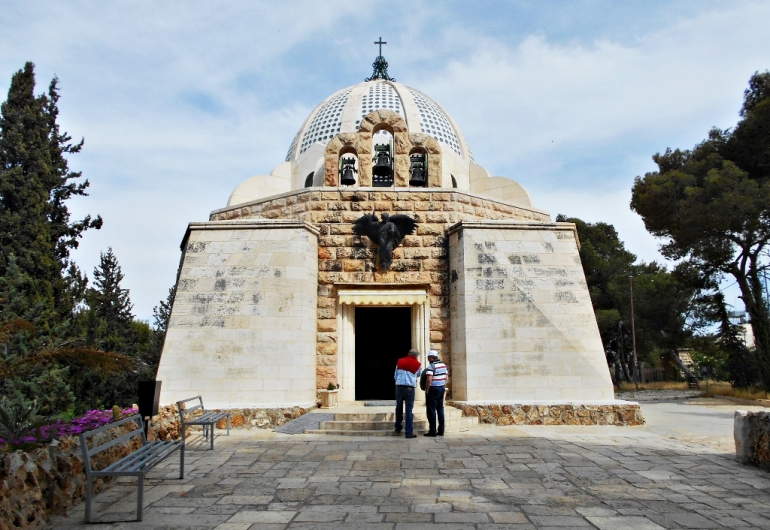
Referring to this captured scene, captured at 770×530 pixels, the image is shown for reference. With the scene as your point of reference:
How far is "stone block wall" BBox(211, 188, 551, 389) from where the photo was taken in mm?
9656

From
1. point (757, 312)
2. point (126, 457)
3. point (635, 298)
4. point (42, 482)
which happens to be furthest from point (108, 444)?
point (635, 298)

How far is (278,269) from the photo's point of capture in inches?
356

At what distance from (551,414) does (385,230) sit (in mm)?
4019

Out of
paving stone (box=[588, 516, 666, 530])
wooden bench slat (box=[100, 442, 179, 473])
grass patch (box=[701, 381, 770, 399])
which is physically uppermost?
wooden bench slat (box=[100, 442, 179, 473])

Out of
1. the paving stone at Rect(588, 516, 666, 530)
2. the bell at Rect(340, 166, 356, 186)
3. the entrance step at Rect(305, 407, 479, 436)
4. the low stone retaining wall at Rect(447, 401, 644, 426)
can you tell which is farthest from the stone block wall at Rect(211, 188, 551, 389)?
the paving stone at Rect(588, 516, 666, 530)

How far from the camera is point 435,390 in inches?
285

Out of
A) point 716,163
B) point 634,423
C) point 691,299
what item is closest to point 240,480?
point 634,423

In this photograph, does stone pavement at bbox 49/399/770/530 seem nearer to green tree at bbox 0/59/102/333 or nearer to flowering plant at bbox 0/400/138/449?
flowering plant at bbox 0/400/138/449

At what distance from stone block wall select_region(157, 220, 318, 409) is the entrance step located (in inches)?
40.1

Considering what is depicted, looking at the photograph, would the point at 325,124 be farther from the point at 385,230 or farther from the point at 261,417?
the point at 261,417

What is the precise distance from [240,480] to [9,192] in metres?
13.5

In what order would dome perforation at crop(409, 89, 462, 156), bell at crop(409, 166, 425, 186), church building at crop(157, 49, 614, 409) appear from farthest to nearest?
dome perforation at crop(409, 89, 462, 156) → bell at crop(409, 166, 425, 186) → church building at crop(157, 49, 614, 409)

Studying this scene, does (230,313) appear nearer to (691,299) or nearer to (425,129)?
(425,129)

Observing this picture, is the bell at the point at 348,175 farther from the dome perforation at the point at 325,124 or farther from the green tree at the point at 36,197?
the green tree at the point at 36,197
